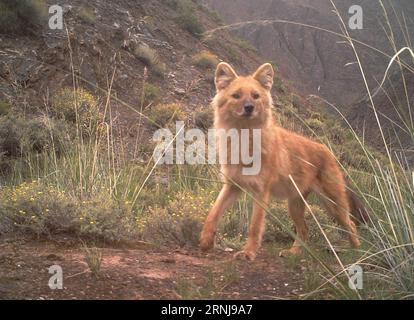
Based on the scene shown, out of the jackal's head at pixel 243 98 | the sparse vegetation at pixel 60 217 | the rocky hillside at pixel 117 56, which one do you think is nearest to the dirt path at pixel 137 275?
the sparse vegetation at pixel 60 217

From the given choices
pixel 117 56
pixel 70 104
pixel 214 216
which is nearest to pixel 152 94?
pixel 117 56

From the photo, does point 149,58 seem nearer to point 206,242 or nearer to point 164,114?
point 164,114

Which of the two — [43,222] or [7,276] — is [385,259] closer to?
[7,276]

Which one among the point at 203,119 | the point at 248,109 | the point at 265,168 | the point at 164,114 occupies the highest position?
the point at 164,114

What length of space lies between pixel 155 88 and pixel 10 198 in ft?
46.1

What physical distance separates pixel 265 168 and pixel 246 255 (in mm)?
988

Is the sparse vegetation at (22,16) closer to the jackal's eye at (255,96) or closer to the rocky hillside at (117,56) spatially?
the rocky hillside at (117,56)

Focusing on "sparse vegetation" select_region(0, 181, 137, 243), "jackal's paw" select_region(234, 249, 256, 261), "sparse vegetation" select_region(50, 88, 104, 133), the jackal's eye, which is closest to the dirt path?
"jackal's paw" select_region(234, 249, 256, 261)

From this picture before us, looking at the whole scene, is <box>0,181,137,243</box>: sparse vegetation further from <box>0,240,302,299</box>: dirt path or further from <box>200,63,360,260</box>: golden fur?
<box>200,63,360,260</box>: golden fur

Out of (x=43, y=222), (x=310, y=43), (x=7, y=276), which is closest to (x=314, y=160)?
(x=43, y=222)

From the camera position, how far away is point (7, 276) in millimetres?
4094

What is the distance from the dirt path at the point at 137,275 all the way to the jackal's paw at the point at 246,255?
105 millimetres

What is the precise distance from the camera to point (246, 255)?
5.52m
